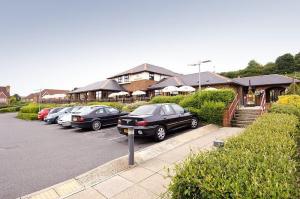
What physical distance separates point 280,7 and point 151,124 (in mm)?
12480

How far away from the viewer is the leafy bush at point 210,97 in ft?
39.9

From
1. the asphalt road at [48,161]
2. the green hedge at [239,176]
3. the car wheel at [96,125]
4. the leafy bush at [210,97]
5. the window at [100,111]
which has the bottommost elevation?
the asphalt road at [48,161]

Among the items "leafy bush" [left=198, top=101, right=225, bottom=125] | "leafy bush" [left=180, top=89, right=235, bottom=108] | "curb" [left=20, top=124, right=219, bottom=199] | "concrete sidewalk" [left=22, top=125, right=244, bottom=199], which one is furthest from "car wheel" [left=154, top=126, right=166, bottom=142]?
"leafy bush" [left=180, top=89, right=235, bottom=108]

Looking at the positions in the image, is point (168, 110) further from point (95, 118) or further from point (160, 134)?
point (95, 118)

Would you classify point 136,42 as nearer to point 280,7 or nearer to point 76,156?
point 280,7

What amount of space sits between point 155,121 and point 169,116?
3.61 feet

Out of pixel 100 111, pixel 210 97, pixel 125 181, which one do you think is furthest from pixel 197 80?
pixel 125 181

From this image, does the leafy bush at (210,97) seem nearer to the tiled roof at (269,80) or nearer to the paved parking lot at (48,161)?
the paved parking lot at (48,161)

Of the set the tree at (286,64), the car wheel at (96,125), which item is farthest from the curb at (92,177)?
the tree at (286,64)

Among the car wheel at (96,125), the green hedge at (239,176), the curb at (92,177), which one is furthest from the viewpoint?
the car wheel at (96,125)

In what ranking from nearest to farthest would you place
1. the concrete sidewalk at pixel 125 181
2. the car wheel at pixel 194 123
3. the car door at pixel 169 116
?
the concrete sidewalk at pixel 125 181 → the car door at pixel 169 116 → the car wheel at pixel 194 123

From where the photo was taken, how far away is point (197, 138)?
351 inches

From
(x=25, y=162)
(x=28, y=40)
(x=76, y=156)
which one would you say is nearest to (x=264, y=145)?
(x=76, y=156)

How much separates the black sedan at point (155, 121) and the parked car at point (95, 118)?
3978mm
